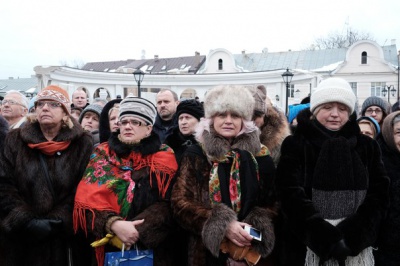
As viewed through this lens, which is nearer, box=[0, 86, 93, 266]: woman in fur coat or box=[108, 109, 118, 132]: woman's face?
box=[0, 86, 93, 266]: woman in fur coat

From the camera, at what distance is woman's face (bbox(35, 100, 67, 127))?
9.36ft

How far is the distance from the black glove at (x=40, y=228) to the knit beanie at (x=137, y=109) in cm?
97

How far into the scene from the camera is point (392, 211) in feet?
8.30

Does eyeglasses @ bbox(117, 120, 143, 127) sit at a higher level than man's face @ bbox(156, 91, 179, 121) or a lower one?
lower

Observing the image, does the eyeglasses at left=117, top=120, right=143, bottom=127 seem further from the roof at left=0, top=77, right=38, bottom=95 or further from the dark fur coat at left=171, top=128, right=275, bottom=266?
the roof at left=0, top=77, right=38, bottom=95

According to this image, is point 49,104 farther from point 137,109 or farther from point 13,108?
point 13,108

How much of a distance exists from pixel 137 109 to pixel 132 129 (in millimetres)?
169

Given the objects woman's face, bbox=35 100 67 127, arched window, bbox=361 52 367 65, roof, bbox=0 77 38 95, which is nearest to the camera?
woman's face, bbox=35 100 67 127

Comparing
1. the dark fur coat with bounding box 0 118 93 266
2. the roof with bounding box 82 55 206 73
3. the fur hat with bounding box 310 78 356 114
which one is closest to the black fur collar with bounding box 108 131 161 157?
the dark fur coat with bounding box 0 118 93 266

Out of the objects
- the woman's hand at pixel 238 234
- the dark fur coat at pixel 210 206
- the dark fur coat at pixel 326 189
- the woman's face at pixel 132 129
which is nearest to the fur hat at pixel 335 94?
the dark fur coat at pixel 326 189

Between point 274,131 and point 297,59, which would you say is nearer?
point 274,131

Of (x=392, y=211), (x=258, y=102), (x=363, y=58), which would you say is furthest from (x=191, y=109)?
(x=363, y=58)

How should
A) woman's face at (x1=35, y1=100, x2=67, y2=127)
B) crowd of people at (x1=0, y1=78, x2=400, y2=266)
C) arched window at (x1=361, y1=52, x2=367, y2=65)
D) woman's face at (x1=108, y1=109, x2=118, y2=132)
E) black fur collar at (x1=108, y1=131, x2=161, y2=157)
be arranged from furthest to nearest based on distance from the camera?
arched window at (x1=361, y1=52, x2=367, y2=65) < woman's face at (x1=108, y1=109, x2=118, y2=132) < woman's face at (x1=35, y1=100, x2=67, y2=127) < black fur collar at (x1=108, y1=131, x2=161, y2=157) < crowd of people at (x1=0, y1=78, x2=400, y2=266)

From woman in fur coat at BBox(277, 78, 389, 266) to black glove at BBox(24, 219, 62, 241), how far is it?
1.76 metres
